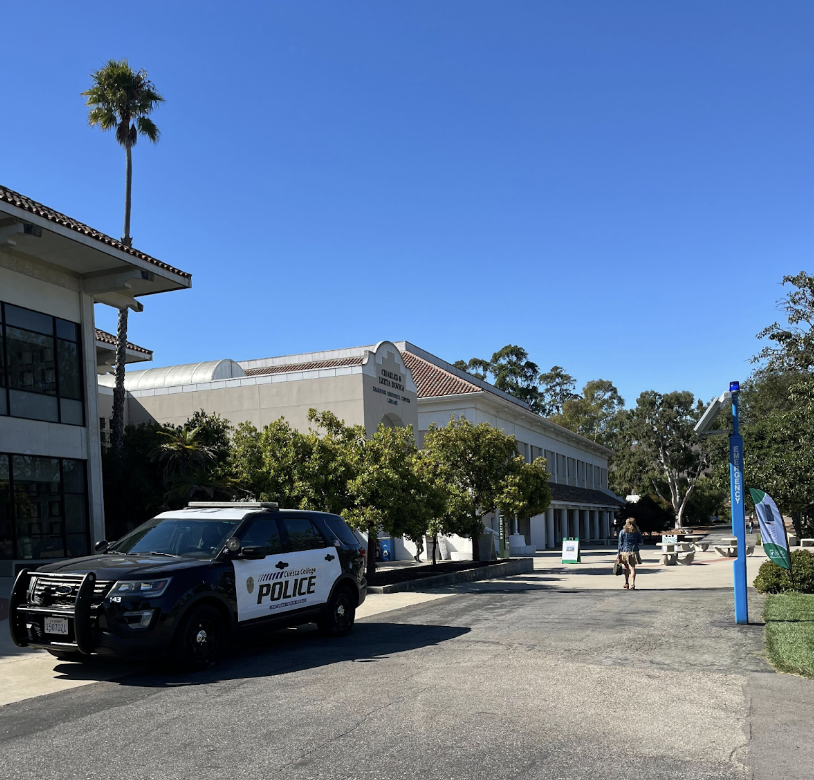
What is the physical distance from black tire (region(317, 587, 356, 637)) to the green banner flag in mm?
6391

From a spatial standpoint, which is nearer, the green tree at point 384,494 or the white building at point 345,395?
the green tree at point 384,494

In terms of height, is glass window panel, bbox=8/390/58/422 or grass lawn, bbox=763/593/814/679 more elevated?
glass window panel, bbox=8/390/58/422

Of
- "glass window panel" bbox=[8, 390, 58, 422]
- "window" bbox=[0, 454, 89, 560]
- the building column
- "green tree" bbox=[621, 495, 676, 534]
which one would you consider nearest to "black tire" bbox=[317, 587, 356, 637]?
"window" bbox=[0, 454, 89, 560]

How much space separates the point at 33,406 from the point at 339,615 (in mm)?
12043

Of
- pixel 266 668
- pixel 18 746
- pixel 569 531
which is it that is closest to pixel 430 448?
pixel 266 668

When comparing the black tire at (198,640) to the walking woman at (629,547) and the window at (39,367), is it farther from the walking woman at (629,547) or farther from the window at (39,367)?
the window at (39,367)

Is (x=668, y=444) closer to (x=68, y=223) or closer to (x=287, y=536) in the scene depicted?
(x=68, y=223)

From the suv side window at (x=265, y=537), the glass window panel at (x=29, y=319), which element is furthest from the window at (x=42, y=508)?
the suv side window at (x=265, y=537)

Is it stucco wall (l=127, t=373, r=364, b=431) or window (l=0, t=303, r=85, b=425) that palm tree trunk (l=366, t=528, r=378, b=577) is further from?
stucco wall (l=127, t=373, r=364, b=431)

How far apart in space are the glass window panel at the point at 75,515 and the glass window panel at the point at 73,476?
8.0 inches

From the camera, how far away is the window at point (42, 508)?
19.4 m

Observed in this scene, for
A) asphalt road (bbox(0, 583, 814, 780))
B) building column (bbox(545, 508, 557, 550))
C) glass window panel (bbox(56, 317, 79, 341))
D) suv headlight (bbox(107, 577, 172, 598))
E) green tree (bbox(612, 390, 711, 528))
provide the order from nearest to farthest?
1. asphalt road (bbox(0, 583, 814, 780))
2. suv headlight (bbox(107, 577, 172, 598))
3. glass window panel (bbox(56, 317, 79, 341))
4. building column (bbox(545, 508, 557, 550))
5. green tree (bbox(612, 390, 711, 528))

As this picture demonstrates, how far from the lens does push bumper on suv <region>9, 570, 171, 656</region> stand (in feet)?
27.6

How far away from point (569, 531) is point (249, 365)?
25721mm
